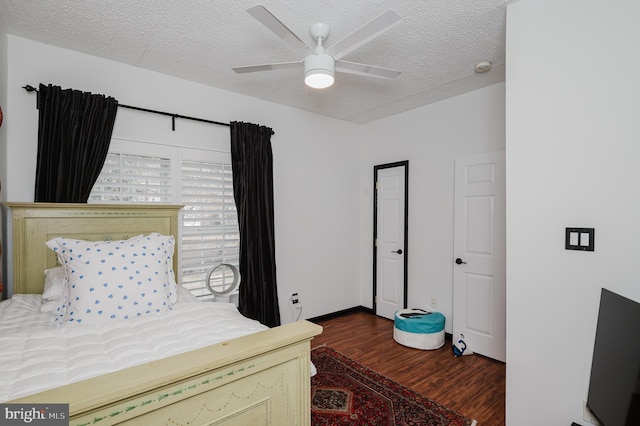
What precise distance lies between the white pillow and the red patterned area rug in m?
1.75

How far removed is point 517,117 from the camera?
1.84m

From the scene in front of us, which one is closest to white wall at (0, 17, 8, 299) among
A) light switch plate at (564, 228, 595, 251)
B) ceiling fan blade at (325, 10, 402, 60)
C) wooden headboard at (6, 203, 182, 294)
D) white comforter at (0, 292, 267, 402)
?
wooden headboard at (6, 203, 182, 294)

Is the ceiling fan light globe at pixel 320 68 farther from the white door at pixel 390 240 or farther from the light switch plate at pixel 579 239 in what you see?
the white door at pixel 390 240

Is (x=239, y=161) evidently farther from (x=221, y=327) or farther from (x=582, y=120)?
(x=582, y=120)

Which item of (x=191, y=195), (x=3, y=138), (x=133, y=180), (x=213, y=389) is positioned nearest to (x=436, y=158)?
(x=191, y=195)

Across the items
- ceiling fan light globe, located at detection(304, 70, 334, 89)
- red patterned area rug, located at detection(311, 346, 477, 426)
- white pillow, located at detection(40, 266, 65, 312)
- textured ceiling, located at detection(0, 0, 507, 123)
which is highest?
textured ceiling, located at detection(0, 0, 507, 123)

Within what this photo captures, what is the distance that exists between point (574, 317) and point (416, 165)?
8.16ft

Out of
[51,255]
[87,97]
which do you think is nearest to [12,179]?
[51,255]

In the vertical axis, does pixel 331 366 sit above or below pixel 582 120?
below

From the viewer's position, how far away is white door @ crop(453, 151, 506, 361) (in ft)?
9.94

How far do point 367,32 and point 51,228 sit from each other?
8.38 ft

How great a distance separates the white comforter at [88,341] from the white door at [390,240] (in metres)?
2.65

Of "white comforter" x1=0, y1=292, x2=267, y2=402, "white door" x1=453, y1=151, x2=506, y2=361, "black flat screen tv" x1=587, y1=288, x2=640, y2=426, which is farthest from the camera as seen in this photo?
"white door" x1=453, y1=151, x2=506, y2=361

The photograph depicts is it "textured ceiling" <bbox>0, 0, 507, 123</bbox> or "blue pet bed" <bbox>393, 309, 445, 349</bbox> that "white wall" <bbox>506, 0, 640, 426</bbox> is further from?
"blue pet bed" <bbox>393, 309, 445, 349</bbox>
